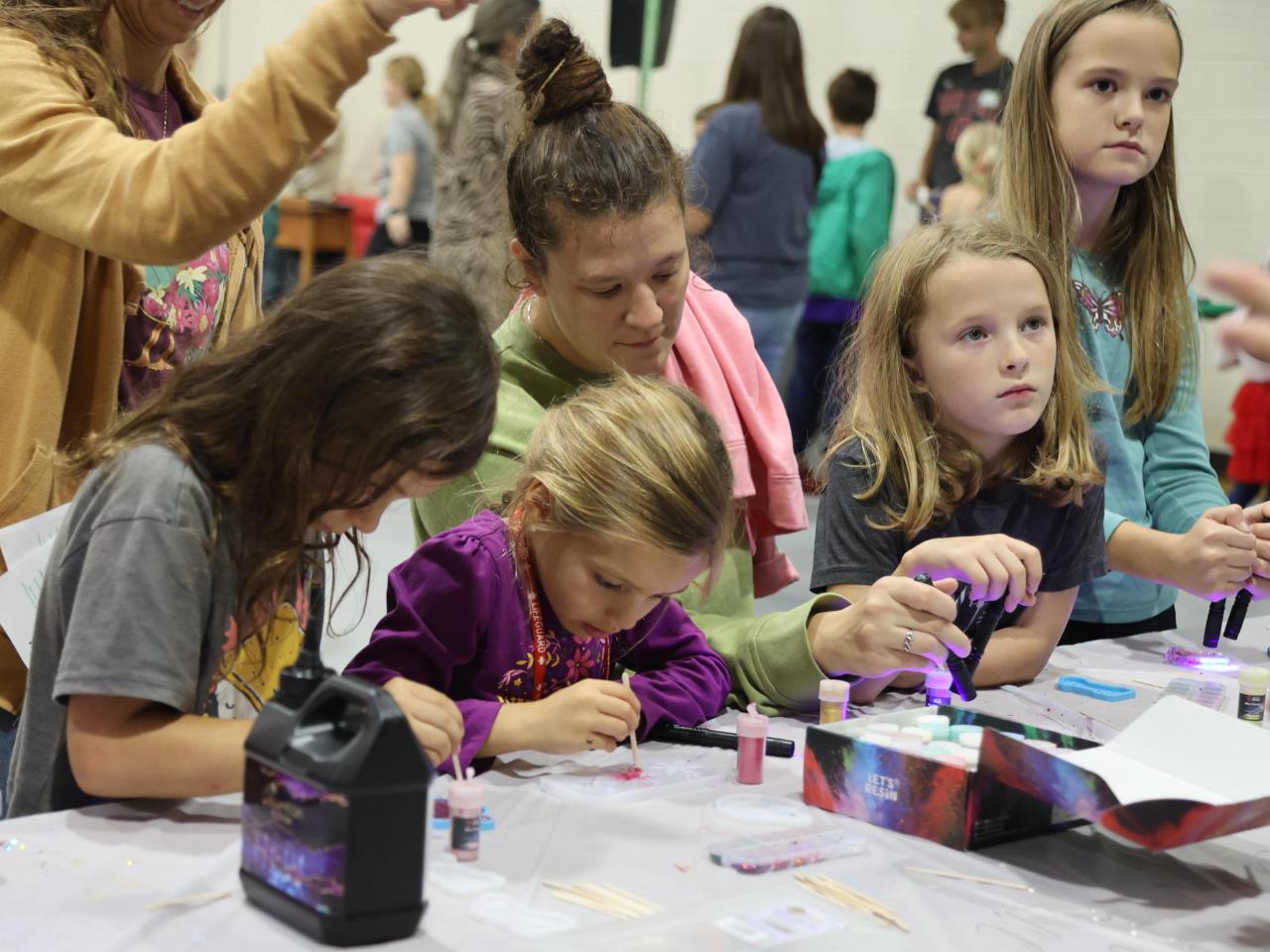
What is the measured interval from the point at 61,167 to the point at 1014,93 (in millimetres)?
1389

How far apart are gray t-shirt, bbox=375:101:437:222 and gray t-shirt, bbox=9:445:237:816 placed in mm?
5617

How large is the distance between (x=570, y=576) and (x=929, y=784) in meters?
0.42

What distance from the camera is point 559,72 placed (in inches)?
68.8

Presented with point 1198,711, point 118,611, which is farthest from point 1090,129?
point 118,611

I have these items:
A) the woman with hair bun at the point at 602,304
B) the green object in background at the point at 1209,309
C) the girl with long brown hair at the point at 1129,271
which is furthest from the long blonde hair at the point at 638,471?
the green object in background at the point at 1209,309

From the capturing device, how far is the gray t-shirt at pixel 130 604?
117cm

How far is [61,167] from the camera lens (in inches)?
57.4

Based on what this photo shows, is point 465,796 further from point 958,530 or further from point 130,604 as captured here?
point 958,530

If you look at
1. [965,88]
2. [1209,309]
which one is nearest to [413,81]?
[965,88]

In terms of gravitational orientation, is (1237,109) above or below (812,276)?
above

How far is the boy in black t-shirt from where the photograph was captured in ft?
19.2

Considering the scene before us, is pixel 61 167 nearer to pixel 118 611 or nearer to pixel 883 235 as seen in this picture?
pixel 118 611

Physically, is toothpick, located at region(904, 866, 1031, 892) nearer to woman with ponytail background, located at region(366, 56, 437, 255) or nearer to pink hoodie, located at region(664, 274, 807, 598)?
pink hoodie, located at region(664, 274, 807, 598)

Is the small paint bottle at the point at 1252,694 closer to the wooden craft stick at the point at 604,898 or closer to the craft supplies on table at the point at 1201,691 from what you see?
the craft supplies on table at the point at 1201,691
